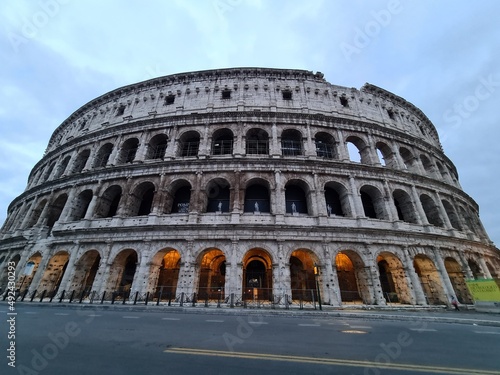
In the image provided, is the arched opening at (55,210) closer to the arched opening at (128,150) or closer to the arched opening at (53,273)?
the arched opening at (53,273)

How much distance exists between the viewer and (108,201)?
1930 cm

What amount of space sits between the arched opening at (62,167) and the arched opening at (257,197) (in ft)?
68.3

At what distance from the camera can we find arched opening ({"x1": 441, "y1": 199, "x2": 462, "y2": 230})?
67.8ft

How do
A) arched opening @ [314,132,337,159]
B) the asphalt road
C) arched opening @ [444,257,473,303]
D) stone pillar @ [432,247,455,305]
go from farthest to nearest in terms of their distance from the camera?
arched opening @ [314,132,337,159] → arched opening @ [444,257,473,303] → stone pillar @ [432,247,455,305] → the asphalt road

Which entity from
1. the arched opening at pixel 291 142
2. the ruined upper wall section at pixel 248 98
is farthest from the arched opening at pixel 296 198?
the ruined upper wall section at pixel 248 98

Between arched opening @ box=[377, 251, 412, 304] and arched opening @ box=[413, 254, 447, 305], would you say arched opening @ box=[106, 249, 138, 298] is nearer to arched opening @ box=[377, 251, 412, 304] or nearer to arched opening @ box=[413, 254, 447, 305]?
arched opening @ box=[377, 251, 412, 304]

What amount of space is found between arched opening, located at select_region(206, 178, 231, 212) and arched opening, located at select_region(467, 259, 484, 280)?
70.1 ft

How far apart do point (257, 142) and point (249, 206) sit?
613 centimetres

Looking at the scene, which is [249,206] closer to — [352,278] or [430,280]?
[352,278]

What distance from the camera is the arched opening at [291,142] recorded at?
20.2 meters

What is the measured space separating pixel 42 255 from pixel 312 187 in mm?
22341

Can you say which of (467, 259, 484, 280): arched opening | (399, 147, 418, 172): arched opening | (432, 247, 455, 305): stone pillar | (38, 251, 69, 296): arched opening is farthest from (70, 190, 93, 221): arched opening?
(467, 259, 484, 280): arched opening

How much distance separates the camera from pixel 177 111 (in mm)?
21297

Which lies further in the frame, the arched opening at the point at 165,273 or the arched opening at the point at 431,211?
the arched opening at the point at 431,211
